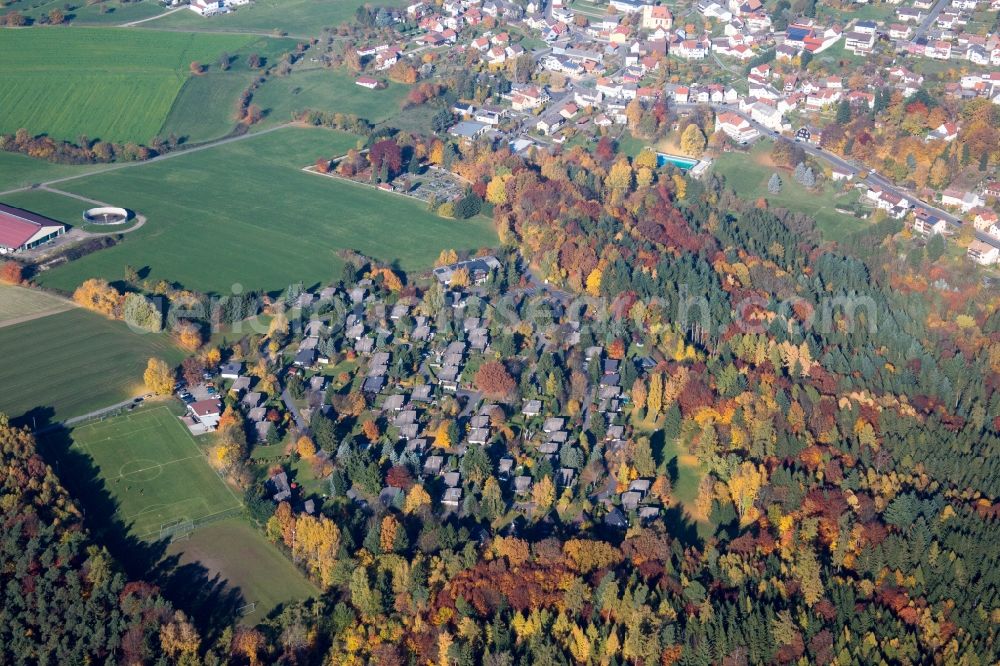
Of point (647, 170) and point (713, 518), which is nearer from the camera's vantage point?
point (713, 518)

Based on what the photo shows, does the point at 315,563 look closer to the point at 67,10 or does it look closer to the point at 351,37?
the point at 351,37

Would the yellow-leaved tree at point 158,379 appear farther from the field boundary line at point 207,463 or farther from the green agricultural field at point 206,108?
the green agricultural field at point 206,108

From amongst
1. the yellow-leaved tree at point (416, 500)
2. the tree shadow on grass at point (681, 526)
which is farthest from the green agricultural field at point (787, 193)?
the yellow-leaved tree at point (416, 500)

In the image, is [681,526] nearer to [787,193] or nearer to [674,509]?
[674,509]

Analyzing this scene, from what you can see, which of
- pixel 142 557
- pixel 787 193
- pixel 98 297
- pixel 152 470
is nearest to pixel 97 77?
pixel 98 297

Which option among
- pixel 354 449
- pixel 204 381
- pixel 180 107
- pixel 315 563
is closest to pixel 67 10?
pixel 180 107

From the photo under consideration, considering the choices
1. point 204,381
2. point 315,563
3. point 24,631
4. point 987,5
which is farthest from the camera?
point 987,5
